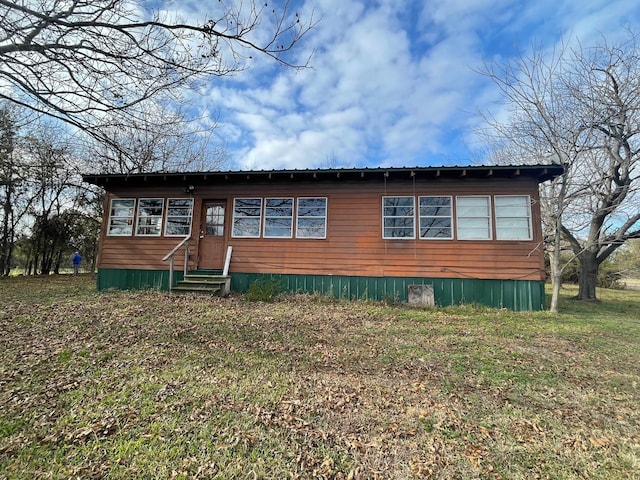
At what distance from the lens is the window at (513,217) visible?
26.6 ft

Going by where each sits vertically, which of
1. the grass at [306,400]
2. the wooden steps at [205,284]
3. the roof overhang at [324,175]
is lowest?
the grass at [306,400]

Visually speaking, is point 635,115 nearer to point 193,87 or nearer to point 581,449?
point 581,449

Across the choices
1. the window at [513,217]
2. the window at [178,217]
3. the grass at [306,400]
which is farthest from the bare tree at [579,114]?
the window at [178,217]

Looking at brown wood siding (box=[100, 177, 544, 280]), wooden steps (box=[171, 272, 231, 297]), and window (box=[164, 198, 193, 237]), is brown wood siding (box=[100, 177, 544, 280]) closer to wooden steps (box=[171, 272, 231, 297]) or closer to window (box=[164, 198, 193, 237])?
window (box=[164, 198, 193, 237])

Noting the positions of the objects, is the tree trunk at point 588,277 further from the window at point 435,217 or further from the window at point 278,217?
the window at point 278,217

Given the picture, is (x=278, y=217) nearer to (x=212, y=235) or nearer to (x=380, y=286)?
(x=212, y=235)

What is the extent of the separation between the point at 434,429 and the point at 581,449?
1.08 m

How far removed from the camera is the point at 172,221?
31.4 feet

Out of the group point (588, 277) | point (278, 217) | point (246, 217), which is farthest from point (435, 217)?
point (588, 277)

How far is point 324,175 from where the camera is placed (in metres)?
8.77

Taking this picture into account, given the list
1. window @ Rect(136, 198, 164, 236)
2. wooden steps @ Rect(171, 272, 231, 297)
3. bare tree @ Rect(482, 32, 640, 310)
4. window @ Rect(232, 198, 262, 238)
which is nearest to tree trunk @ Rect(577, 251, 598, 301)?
bare tree @ Rect(482, 32, 640, 310)

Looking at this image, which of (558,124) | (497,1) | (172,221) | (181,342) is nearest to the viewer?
(181,342)

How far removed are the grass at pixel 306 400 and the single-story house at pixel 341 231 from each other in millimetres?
2672

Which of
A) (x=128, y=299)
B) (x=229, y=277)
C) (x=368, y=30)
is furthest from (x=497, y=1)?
(x=128, y=299)
